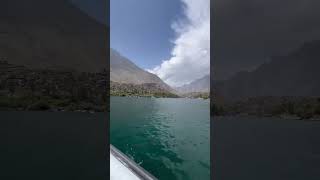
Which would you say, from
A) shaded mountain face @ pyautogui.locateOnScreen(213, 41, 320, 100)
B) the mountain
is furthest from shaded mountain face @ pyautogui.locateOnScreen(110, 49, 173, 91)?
shaded mountain face @ pyautogui.locateOnScreen(213, 41, 320, 100)

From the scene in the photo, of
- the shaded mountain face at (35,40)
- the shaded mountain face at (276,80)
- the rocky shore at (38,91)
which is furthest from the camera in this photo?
the shaded mountain face at (276,80)

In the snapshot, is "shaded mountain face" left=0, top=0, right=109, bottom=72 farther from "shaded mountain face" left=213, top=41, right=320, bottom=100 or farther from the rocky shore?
"shaded mountain face" left=213, top=41, right=320, bottom=100

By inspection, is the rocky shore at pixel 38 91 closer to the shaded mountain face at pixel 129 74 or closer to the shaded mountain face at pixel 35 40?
the shaded mountain face at pixel 35 40

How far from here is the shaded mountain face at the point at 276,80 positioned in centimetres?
4787

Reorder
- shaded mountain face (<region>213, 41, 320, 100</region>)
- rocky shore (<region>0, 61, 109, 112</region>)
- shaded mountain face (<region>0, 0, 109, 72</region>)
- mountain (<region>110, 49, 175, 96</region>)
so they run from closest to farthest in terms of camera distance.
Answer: rocky shore (<region>0, 61, 109, 112</region>) → shaded mountain face (<region>0, 0, 109, 72</region>) → shaded mountain face (<region>213, 41, 320, 100</region>) → mountain (<region>110, 49, 175, 96</region>)

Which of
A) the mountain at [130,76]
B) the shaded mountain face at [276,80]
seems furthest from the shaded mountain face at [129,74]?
the shaded mountain face at [276,80]

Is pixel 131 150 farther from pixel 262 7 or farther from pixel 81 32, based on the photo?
pixel 262 7

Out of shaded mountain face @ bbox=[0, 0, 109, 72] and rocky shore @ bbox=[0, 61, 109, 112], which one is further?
shaded mountain face @ bbox=[0, 0, 109, 72]

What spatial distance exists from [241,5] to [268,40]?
8844 mm

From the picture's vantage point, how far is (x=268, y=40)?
5059 centimetres

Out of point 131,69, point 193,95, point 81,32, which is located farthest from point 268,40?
point 131,69

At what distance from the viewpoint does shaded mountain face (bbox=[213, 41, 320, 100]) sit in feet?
157

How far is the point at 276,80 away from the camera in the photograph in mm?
56812

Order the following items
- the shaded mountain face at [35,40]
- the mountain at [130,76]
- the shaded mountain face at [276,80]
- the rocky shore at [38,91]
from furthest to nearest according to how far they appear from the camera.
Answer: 1. the mountain at [130,76]
2. the shaded mountain face at [276,80]
3. the shaded mountain face at [35,40]
4. the rocky shore at [38,91]
